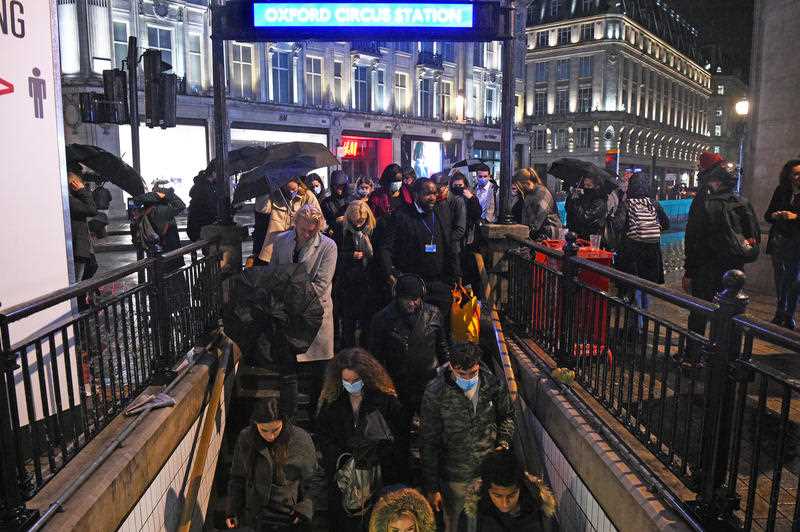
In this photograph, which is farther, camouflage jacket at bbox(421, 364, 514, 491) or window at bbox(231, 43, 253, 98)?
window at bbox(231, 43, 253, 98)

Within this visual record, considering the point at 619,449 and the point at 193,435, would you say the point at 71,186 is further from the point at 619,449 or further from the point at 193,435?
the point at 619,449

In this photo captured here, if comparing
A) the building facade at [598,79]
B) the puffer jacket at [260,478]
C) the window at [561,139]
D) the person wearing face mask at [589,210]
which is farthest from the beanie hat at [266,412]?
the window at [561,139]

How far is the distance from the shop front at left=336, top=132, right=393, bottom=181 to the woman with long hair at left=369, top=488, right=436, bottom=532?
106ft

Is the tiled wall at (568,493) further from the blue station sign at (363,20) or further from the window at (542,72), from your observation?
the window at (542,72)

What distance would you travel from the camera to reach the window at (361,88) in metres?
37.0

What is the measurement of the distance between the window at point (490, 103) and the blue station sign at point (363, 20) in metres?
42.0

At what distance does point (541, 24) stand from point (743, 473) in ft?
270

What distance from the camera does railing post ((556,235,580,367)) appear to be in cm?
482

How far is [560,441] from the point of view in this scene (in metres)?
4.30

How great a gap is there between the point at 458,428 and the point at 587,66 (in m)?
78.5

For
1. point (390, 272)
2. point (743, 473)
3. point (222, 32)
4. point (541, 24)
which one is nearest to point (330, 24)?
point (222, 32)

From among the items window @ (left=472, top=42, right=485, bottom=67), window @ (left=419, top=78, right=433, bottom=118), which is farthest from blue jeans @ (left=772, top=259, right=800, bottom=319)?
window @ (left=472, top=42, right=485, bottom=67)

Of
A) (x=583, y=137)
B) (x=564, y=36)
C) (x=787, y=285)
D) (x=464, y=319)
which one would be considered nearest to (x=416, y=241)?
(x=464, y=319)

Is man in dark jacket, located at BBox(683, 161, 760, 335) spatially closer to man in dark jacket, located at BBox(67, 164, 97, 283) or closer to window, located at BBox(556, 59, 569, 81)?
man in dark jacket, located at BBox(67, 164, 97, 283)
